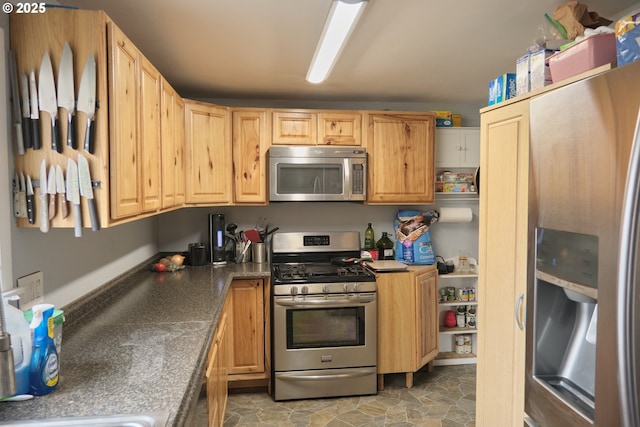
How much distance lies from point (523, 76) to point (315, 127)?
1977mm

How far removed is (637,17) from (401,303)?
2.47 meters

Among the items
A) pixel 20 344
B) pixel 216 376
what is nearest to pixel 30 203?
pixel 20 344

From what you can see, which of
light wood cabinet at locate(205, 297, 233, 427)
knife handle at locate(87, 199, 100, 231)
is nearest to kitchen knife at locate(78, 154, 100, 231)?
knife handle at locate(87, 199, 100, 231)

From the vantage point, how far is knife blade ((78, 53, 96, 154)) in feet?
4.66

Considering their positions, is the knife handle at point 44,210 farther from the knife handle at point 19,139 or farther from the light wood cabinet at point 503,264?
the light wood cabinet at point 503,264

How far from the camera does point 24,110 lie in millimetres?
1413

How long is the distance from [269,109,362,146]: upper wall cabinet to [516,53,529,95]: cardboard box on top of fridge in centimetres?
184

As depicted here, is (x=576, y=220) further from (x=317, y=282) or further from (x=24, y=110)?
(x=317, y=282)

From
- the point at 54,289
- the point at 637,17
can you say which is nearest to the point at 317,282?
the point at 54,289

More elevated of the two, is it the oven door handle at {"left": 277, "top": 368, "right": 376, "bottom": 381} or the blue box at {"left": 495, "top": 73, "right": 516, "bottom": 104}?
the blue box at {"left": 495, "top": 73, "right": 516, "bottom": 104}

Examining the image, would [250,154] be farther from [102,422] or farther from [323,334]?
[102,422]

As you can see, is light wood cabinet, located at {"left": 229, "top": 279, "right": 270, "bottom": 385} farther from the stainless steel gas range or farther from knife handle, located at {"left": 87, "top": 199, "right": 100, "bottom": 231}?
knife handle, located at {"left": 87, "top": 199, "right": 100, "bottom": 231}

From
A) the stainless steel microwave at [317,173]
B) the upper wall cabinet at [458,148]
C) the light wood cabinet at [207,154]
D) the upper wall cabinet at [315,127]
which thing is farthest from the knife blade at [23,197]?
the upper wall cabinet at [458,148]

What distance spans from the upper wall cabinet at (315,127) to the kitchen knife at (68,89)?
203 centimetres
